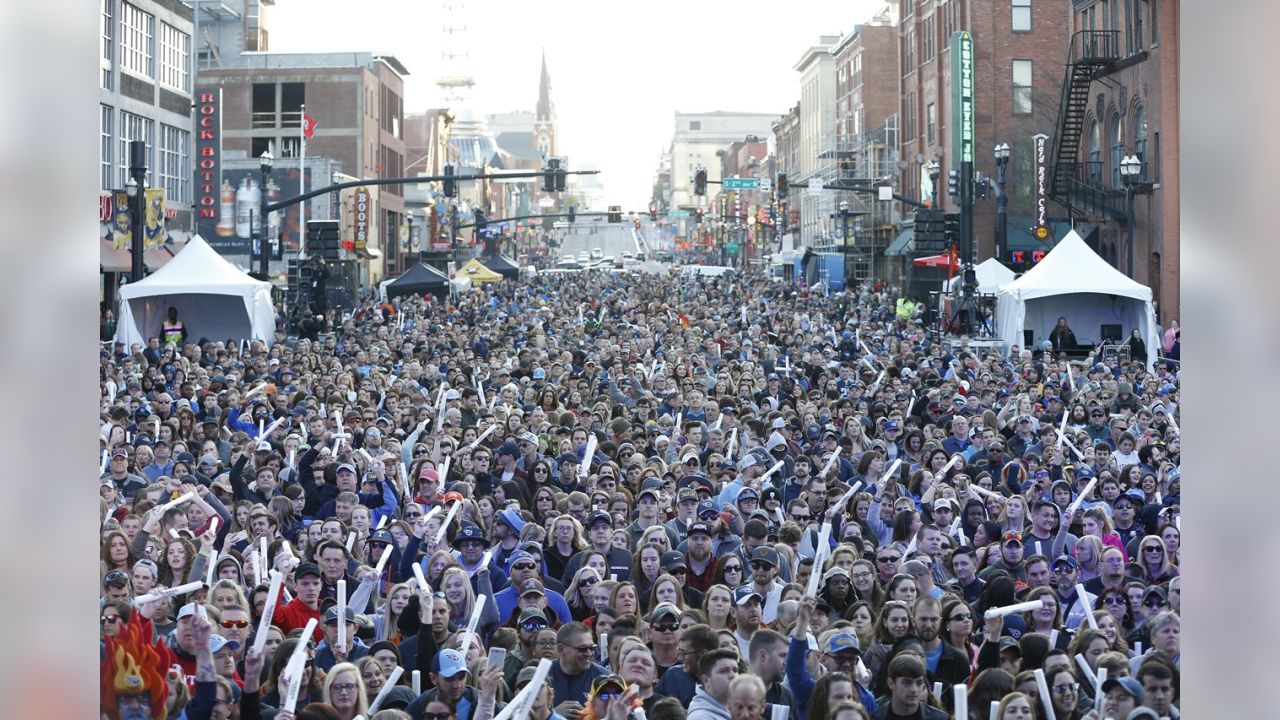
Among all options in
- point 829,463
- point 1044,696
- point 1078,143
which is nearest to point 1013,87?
point 1078,143

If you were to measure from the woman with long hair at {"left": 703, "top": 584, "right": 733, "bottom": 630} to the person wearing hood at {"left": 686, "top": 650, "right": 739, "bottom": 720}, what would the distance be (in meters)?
1.55

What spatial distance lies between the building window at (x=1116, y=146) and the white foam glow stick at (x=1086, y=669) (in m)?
43.3

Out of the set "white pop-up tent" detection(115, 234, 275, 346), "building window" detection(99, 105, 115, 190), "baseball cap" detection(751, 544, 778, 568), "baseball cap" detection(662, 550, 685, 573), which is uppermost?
"building window" detection(99, 105, 115, 190)

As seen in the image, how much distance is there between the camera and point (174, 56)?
5666 centimetres

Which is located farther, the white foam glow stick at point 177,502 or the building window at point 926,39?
the building window at point 926,39

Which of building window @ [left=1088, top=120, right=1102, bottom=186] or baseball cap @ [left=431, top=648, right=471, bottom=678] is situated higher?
building window @ [left=1088, top=120, right=1102, bottom=186]

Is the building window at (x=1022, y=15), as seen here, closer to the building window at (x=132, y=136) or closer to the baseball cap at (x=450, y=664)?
the building window at (x=132, y=136)

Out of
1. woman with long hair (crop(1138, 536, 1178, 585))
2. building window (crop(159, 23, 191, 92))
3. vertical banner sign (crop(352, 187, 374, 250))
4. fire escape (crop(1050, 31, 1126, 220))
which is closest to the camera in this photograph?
woman with long hair (crop(1138, 536, 1178, 585))

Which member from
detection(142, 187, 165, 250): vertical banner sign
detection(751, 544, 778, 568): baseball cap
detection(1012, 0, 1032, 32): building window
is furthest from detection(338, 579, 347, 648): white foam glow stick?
detection(1012, 0, 1032, 32): building window

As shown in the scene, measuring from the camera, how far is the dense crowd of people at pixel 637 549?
7.72 m

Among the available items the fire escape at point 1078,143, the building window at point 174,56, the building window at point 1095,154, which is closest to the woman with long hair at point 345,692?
the fire escape at point 1078,143

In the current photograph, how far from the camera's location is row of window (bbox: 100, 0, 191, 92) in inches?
1924

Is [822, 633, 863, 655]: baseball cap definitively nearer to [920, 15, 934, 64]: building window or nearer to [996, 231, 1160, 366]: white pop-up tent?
[996, 231, 1160, 366]: white pop-up tent

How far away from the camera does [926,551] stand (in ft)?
36.4
